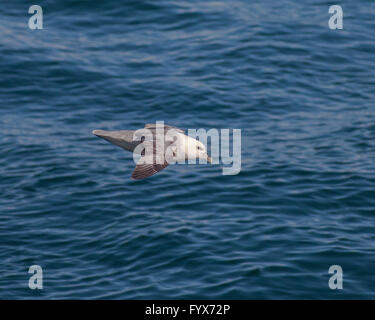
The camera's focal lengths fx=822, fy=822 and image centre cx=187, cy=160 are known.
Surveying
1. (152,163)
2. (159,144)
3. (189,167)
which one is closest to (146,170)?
(152,163)

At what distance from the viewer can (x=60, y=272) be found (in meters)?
16.7

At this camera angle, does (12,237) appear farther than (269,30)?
No

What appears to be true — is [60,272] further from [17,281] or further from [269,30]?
[269,30]

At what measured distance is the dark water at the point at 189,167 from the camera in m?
16.5

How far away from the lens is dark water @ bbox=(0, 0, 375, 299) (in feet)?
54.0

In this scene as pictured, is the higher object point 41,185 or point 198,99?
point 198,99

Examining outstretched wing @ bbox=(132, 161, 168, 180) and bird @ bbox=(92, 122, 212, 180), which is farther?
bird @ bbox=(92, 122, 212, 180)

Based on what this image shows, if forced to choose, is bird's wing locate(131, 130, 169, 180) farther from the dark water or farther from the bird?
the dark water

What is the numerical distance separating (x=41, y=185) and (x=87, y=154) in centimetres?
170

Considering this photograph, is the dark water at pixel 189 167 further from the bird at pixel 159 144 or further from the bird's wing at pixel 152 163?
the bird's wing at pixel 152 163

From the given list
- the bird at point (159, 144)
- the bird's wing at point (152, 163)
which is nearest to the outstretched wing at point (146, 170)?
the bird's wing at point (152, 163)

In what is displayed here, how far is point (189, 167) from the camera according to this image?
2017 cm

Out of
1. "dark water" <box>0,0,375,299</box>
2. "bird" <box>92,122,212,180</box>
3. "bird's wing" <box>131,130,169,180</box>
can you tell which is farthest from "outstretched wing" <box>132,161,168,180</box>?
"dark water" <box>0,0,375,299</box>
